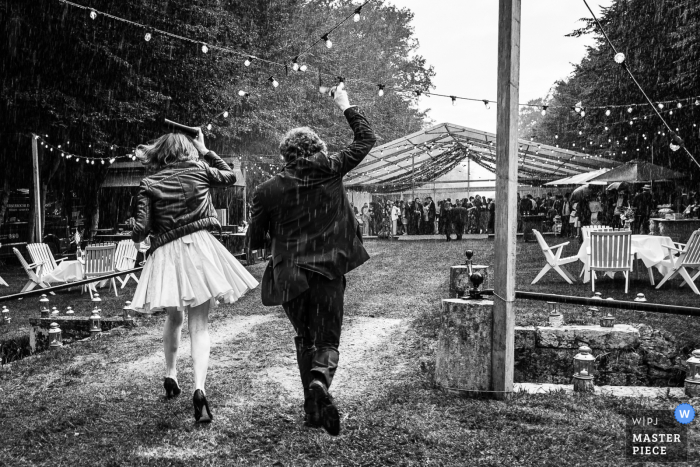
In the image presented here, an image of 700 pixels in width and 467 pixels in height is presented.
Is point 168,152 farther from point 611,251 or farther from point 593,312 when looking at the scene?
point 611,251

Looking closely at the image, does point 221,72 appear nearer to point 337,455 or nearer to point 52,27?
point 52,27

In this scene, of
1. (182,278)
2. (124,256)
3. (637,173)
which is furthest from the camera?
(637,173)

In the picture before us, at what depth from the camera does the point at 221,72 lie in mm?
20094

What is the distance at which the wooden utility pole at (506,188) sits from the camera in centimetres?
405

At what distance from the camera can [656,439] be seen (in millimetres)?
3289

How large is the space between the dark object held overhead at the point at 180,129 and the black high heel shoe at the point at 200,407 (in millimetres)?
1758

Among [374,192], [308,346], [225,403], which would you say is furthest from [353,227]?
[374,192]

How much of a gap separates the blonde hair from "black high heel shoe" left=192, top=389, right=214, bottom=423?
5.04ft

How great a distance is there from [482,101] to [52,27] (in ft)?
33.7

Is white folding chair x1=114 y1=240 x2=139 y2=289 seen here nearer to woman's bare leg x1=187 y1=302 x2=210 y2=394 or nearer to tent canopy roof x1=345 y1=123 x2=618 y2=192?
woman's bare leg x1=187 y1=302 x2=210 y2=394

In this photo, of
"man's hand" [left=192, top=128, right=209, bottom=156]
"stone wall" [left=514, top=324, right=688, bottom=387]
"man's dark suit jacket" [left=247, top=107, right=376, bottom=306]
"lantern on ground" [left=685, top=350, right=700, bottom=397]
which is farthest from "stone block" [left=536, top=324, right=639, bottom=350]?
"man's hand" [left=192, top=128, right=209, bottom=156]

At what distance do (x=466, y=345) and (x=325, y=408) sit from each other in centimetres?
135

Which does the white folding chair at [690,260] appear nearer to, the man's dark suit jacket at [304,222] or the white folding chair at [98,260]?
the man's dark suit jacket at [304,222]

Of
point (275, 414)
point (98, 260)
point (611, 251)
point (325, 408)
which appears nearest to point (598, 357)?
point (275, 414)
